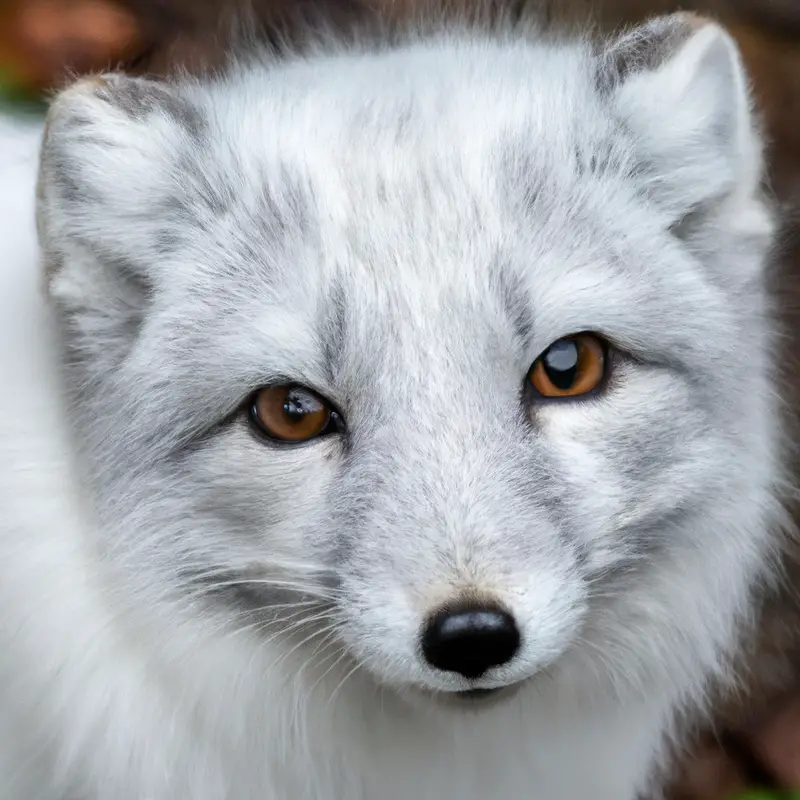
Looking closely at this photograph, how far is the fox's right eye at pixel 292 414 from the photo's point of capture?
1414 mm

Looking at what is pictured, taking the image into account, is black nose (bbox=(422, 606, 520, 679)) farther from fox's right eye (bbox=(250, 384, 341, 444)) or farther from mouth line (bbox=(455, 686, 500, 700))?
fox's right eye (bbox=(250, 384, 341, 444))

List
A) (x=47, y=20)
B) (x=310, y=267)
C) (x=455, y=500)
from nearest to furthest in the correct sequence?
(x=455, y=500) < (x=310, y=267) < (x=47, y=20)

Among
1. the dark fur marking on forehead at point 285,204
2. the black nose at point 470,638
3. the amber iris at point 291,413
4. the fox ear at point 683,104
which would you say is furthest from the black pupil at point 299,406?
the fox ear at point 683,104

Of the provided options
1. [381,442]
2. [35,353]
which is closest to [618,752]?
[381,442]

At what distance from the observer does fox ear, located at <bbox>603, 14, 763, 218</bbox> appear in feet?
4.94

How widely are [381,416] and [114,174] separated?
0.50 metres

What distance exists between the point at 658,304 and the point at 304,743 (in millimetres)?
837

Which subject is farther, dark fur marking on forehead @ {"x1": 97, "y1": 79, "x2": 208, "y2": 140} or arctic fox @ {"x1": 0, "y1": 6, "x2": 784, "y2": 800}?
dark fur marking on forehead @ {"x1": 97, "y1": 79, "x2": 208, "y2": 140}

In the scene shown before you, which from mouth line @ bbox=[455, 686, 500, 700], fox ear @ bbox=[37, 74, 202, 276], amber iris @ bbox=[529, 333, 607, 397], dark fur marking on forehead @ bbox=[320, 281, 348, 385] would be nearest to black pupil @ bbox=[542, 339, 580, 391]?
amber iris @ bbox=[529, 333, 607, 397]

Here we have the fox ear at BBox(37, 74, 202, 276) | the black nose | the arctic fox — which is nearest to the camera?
the black nose

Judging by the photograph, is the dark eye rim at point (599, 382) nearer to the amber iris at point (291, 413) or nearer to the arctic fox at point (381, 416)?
the arctic fox at point (381, 416)

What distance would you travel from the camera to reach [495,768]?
70.7 inches

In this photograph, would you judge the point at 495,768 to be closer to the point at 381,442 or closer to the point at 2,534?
the point at 381,442

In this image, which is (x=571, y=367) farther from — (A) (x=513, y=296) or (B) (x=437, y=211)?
(B) (x=437, y=211)
